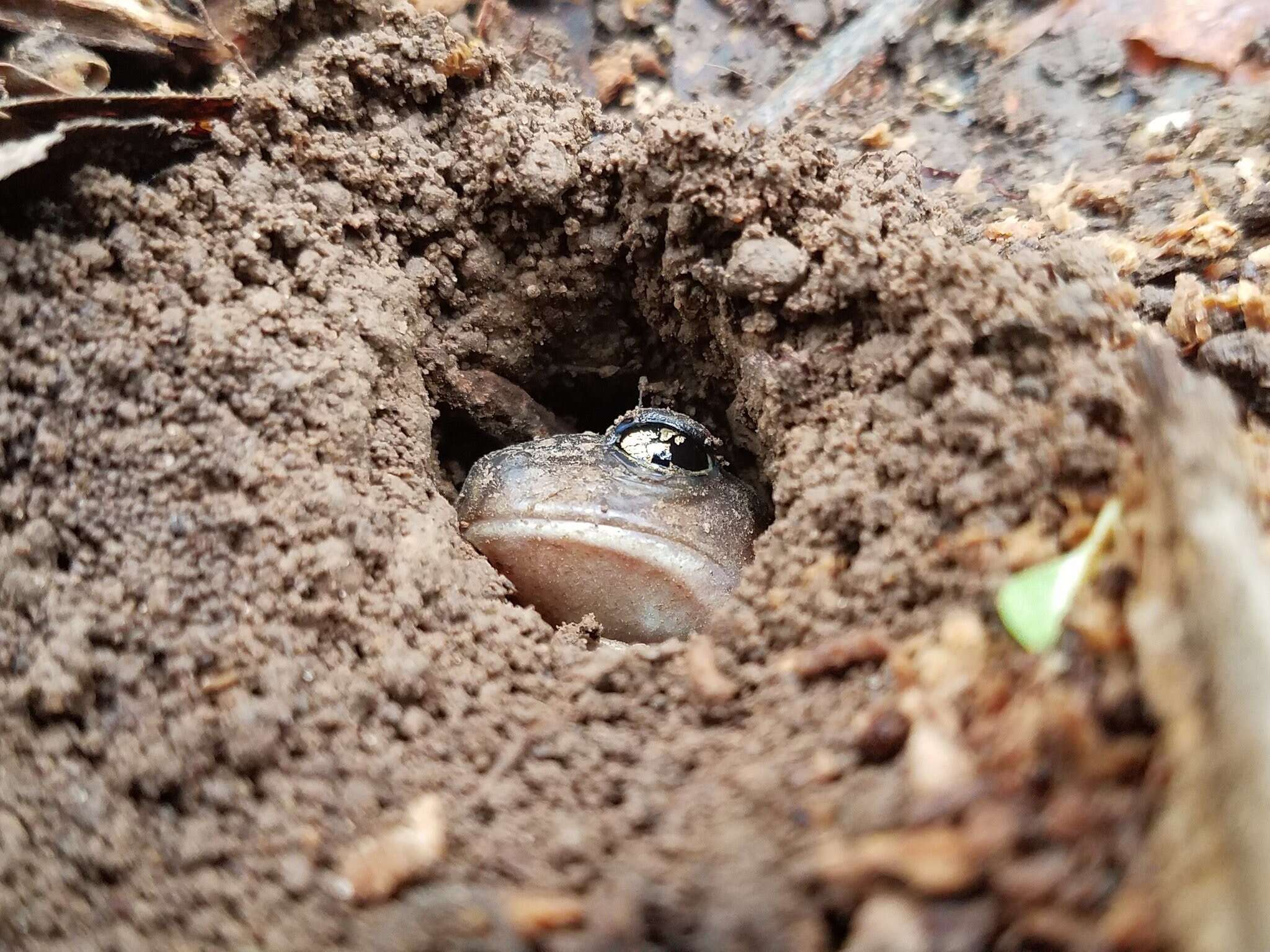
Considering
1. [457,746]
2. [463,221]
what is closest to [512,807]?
[457,746]

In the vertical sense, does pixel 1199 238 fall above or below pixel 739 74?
below

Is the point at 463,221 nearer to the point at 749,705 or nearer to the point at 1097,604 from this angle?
the point at 749,705

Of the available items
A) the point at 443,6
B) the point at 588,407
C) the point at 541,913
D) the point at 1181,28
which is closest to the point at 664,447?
the point at 588,407

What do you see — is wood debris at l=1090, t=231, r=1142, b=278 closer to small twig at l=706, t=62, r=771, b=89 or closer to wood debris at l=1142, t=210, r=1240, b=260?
wood debris at l=1142, t=210, r=1240, b=260

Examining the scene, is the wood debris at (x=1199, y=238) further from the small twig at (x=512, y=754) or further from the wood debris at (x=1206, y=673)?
the small twig at (x=512, y=754)

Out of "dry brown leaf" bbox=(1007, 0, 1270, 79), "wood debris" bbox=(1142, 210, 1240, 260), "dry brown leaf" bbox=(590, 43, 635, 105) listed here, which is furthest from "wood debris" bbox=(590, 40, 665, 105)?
"wood debris" bbox=(1142, 210, 1240, 260)

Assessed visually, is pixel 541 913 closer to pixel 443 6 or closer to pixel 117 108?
pixel 117 108
